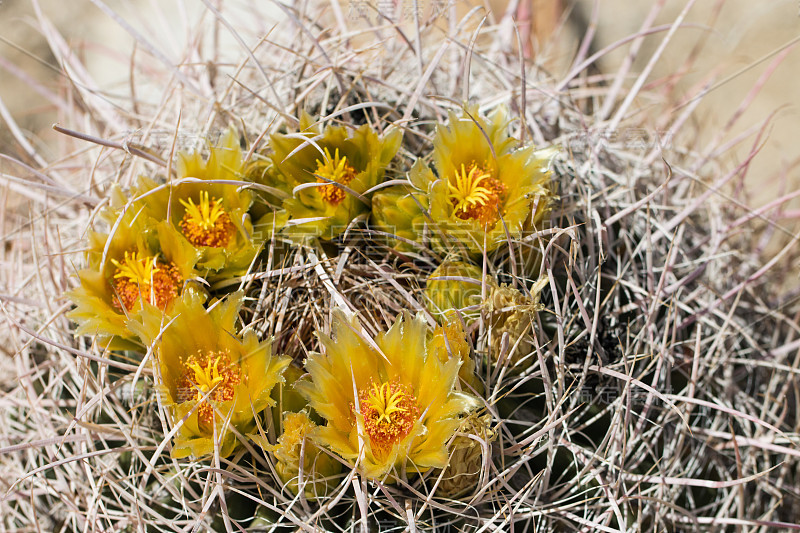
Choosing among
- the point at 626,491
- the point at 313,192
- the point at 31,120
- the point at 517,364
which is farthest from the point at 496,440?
the point at 31,120

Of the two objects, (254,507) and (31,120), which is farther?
(31,120)

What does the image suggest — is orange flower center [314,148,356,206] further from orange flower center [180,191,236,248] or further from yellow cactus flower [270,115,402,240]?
orange flower center [180,191,236,248]

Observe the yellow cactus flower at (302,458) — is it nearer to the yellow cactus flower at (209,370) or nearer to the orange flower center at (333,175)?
the yellow cactus flower at (209,370)

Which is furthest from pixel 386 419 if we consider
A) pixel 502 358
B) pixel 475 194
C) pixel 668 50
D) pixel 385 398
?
pixel 668 50

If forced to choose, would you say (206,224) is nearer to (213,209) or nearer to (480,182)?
(213,209)

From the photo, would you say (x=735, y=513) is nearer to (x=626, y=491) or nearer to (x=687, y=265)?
(x=626, y=491)
